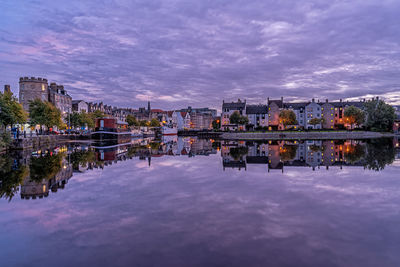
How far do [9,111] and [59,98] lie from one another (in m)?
48.6

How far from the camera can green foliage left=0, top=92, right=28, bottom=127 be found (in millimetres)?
35888

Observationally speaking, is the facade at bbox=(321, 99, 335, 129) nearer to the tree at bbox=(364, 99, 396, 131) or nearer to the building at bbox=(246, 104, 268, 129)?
the tree at bbox=(364, 99, 396, 131)

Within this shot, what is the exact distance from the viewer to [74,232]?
23.5 ft

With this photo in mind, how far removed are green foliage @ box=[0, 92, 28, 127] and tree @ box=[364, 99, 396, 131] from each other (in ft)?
313

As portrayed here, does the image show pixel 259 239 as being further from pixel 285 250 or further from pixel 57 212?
pixel 57 212

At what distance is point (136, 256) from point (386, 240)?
6.04 metres

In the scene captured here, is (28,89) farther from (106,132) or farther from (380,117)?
(380,117)

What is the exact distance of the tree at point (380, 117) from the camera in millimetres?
83750

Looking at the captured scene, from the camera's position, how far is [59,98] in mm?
82062

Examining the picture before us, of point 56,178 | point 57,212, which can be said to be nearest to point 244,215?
point 57,212

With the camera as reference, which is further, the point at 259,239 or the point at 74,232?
the point at 74,232

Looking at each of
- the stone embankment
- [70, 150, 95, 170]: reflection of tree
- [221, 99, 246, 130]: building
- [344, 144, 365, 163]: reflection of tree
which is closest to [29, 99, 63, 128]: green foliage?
[70, 150, 95, 170]: reflection of tree

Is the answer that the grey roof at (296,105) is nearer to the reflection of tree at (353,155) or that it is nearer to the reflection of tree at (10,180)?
the reflection of tree at (353,155)

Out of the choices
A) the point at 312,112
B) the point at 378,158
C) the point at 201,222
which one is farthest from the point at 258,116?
the point at 201,222
